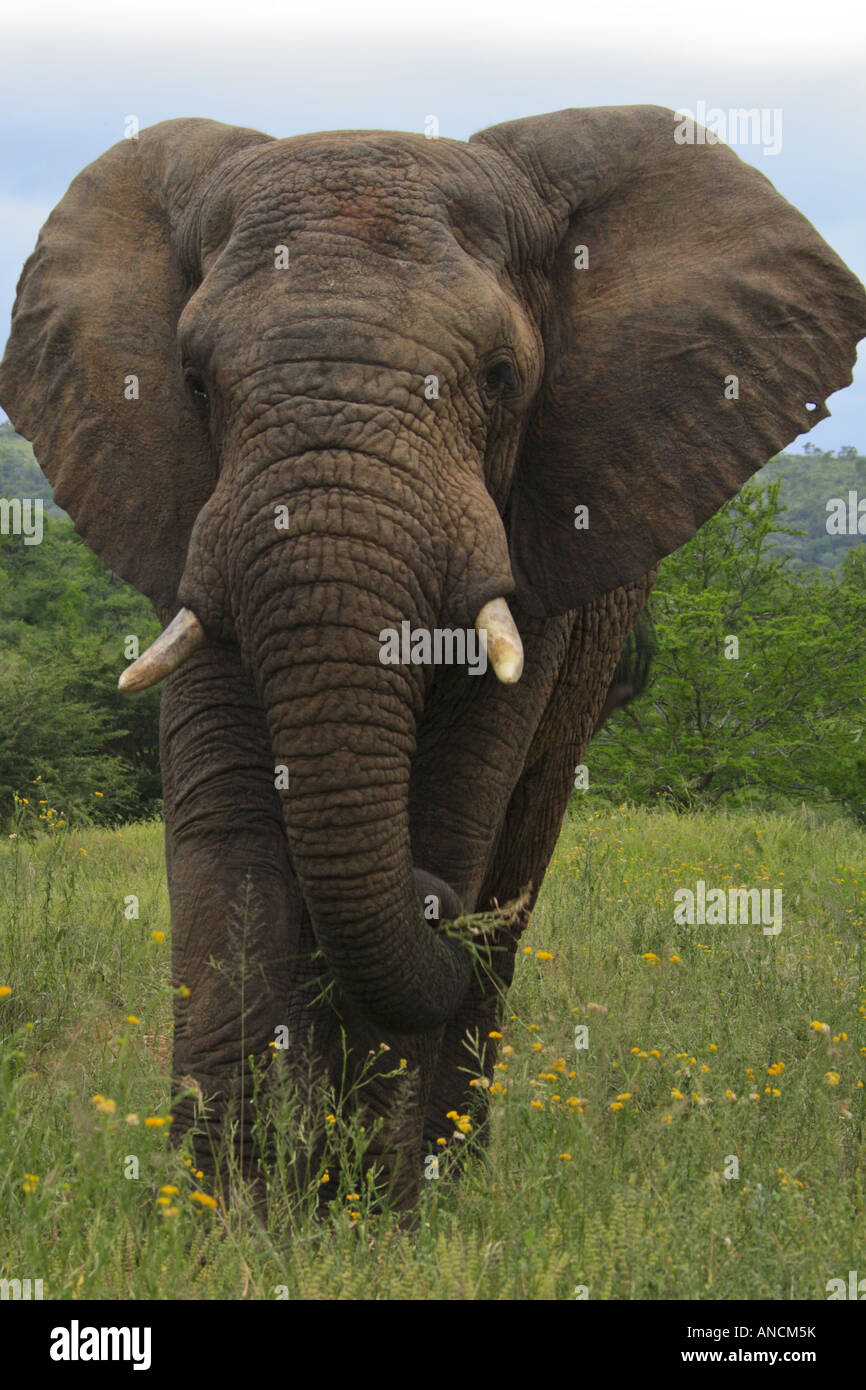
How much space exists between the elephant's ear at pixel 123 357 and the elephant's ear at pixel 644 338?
3.07ft

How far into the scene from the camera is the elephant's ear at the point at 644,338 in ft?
16.1

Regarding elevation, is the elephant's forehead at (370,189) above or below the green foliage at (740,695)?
above

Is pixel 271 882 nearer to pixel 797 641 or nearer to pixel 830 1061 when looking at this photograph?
pixel 830 1061

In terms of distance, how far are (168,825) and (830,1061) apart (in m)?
2.45

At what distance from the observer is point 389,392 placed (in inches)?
157

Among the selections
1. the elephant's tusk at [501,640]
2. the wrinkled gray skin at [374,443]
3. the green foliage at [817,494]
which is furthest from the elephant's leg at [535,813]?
the green foliage at [817,494]

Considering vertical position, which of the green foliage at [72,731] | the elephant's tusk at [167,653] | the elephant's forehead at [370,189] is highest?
the elephant's forehead at [370,189]

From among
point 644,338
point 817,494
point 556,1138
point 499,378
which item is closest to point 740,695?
point 644,338

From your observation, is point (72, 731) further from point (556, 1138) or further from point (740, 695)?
point (556, 1138)

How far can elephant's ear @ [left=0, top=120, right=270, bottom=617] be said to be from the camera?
4805 millimetres

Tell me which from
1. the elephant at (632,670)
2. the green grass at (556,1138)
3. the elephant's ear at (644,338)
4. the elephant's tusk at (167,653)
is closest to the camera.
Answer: the green grass at (556,1138)

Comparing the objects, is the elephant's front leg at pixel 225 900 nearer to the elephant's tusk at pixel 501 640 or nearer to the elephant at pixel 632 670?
the elephant's tusk at pixel 501 640

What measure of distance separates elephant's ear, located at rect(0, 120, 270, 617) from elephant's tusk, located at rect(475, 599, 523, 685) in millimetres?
1020

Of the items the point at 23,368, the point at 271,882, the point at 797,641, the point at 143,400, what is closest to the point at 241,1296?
the point at 271,882
